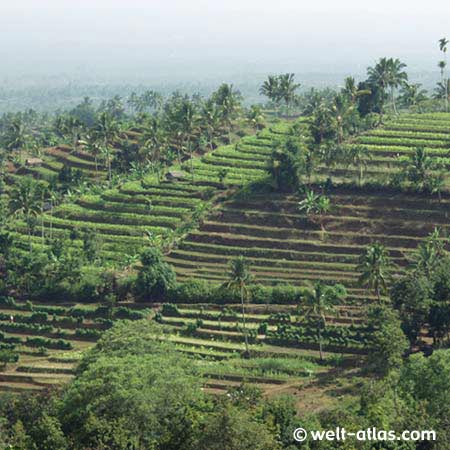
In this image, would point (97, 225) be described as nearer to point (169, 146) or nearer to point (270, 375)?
point (169, 146)

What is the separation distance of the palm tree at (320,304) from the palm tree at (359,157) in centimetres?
2232

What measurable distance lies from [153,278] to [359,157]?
88.4ft

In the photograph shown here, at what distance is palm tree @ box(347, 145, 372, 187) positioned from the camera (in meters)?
89.3

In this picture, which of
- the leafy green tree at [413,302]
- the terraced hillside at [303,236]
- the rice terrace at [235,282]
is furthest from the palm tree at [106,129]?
the leafy green tree at [413,302]

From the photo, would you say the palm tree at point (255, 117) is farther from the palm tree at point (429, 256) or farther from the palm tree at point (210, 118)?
the palm tree at point (429, 256)

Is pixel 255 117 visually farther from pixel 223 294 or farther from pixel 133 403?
pixel 133 403

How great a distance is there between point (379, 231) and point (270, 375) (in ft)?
82.4

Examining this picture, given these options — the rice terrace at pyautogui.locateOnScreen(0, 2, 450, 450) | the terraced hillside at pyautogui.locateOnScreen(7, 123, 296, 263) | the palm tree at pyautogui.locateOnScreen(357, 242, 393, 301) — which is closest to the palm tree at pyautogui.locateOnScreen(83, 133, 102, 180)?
the rice terrace at pyautogui.locateOnScreen(0, 2, 450, 450)

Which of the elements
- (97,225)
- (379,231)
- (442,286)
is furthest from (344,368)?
(97,225)

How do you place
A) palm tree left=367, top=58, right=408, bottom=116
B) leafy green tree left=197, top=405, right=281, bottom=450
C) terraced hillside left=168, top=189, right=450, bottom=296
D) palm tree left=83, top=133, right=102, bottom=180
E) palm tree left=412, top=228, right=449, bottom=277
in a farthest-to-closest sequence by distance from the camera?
Result: palm tree left=83, top=133, right=102, bottom=180 < palm tree left=367, top=58, right=408, bottom=116 < terraced hillside left=168, top=189, right=450, bottom=296 < palm tree left=412, top=228, right=449, bottom=277 < leafy green tree left=197, top=405, right=281, bottom=450

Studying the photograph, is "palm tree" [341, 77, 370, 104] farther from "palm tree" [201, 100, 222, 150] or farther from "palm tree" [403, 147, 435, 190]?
"palm tree" [403, 147, 435, 190]

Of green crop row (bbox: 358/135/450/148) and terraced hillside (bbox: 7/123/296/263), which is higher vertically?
green crop row (bbox: 358/135/450/148)

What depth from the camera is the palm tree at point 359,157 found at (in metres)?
89.3

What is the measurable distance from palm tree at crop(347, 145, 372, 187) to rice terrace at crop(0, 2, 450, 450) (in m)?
0.24
